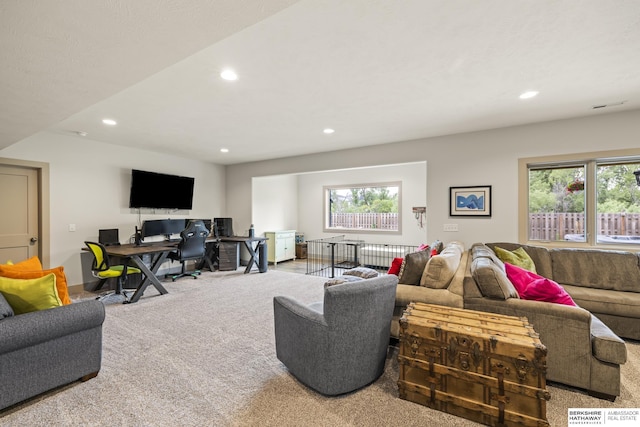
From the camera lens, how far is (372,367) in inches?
82.5

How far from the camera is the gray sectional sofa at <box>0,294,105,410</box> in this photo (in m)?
1.82

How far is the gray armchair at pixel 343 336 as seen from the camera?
1.92m

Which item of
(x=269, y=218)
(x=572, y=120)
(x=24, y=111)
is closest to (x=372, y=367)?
(x=24, y=111)

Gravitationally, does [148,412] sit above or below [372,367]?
below

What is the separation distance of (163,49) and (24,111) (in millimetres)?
1912

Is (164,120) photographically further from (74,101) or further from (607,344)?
(607,344)

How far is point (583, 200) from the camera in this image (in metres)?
3.88

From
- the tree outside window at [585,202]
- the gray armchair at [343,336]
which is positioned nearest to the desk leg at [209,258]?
the gray armchair at [343,336]

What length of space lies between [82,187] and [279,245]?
13.6 ft

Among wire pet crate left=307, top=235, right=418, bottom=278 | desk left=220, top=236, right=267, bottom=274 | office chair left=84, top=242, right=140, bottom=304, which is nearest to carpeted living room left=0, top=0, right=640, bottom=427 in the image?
office chair left=84, top=242, right=140, bottom=304

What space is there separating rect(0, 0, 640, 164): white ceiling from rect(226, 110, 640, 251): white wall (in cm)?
25

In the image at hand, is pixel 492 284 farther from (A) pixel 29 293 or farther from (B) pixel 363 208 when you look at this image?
(B) pixel 363 208

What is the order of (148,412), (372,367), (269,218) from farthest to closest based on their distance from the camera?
(269,218) < (372,367) < (148,412)

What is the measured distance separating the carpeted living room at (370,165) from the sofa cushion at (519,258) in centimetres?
2
